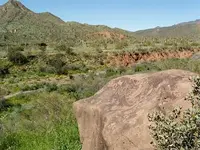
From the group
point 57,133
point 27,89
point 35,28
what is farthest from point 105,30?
point 57,133

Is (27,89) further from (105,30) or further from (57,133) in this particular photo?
(105,30)

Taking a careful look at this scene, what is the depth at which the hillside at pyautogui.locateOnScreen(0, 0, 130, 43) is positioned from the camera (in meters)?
98.9

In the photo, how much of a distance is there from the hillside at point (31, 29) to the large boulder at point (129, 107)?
285 feet

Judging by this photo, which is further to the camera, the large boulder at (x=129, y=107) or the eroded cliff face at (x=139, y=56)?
the eroded cliff face at (x=139, y=56)

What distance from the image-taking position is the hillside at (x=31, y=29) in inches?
3895

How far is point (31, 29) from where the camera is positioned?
106 meters

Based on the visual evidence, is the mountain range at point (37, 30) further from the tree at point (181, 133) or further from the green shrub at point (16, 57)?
the tree at point (181, 133)

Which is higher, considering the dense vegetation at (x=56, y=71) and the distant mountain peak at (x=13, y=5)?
the distant mountain peak at (x=13, y=5)

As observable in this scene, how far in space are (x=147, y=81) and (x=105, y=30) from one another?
113 metres

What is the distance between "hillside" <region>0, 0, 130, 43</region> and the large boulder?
285 ft

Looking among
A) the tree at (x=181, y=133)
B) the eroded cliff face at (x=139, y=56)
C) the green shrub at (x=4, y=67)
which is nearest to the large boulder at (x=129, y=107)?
the tree at (x=181, y=133)

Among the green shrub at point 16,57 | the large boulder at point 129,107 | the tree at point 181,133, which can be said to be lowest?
the green shrub at point 16,57

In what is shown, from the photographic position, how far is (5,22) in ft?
360

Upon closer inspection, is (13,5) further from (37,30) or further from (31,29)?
(37,30)
